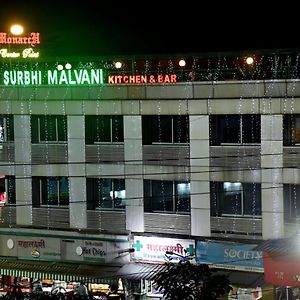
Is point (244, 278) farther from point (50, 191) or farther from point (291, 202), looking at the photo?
point (50, 191)

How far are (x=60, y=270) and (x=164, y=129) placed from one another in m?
6.91

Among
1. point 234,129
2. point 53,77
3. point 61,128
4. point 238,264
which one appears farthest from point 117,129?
point 238,264

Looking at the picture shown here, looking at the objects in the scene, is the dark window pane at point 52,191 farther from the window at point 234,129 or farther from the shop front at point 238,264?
the window at point 234,129

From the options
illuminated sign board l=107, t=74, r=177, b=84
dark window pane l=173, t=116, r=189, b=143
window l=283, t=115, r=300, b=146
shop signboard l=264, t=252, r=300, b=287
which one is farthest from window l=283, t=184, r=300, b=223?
illuminated sign board l=107, t=74, r=177, b=84

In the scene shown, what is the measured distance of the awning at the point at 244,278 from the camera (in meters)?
26.6

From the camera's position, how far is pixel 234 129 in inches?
1108

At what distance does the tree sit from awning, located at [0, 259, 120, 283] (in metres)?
8.55

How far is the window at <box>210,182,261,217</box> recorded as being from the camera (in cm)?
2781

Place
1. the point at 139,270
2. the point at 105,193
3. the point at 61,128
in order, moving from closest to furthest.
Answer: the point at 139,270
the point at 105,193
the point at 61,128

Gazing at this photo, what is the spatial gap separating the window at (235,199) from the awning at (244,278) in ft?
7.13

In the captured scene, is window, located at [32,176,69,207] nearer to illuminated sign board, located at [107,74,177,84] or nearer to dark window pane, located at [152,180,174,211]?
dark window pane, located at [152,180,174,211]

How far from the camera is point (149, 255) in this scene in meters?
29.0

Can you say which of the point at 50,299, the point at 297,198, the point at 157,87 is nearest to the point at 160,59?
the point at 157,87

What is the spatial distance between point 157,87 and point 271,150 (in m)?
5.00
